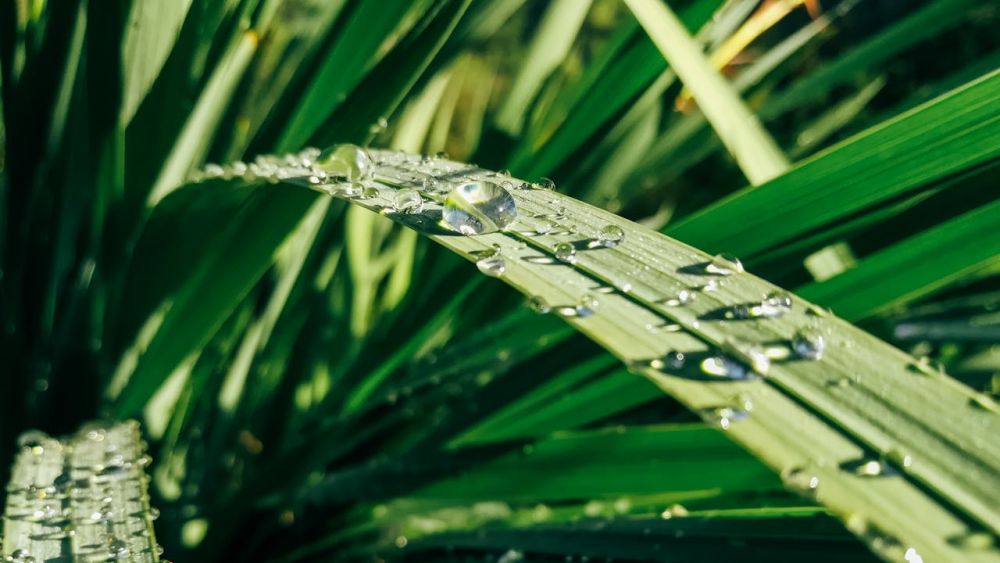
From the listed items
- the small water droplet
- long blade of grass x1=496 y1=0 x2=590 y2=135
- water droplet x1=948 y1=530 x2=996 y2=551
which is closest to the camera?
water droplet x1=948 y1=530 x2=996 y2=551

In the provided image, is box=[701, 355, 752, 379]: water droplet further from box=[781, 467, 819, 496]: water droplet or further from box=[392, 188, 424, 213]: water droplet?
box=[392, 188, 424, 213]: water droplet

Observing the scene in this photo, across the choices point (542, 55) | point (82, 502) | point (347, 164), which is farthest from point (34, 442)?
point (542, 55)

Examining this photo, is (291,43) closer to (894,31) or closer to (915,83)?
(894,31)

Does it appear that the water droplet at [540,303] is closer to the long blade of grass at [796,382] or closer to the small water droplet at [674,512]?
the long blade of grass at [796,382]

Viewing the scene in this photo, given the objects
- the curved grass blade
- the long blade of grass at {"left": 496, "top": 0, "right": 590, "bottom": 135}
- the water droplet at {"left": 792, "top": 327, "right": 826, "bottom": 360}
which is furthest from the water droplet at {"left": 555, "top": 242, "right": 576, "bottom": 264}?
the long blade of grass at {"left": 496, "top": 0, "right": 590, "bottom": 135}

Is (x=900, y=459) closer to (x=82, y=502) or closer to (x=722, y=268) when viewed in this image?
(x=722, y=268)

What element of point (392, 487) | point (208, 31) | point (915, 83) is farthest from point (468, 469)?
point (915, 83)
